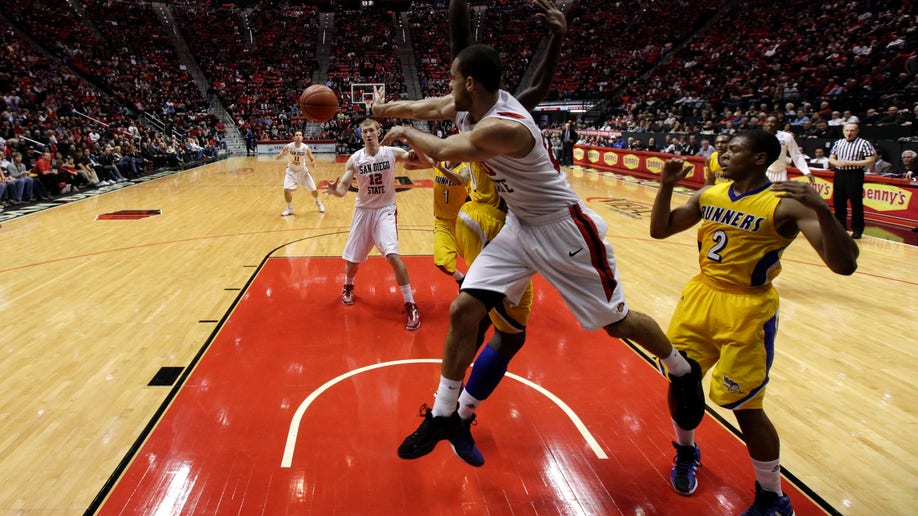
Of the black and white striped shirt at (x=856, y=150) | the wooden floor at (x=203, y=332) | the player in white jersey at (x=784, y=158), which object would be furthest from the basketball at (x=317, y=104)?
the black and white striped shirt at (x=856, y=150)

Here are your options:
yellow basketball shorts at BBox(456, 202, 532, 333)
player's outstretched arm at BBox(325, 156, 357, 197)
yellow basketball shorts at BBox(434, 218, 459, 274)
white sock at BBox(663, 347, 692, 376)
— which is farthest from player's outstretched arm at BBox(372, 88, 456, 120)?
player's outstretched arm at BBox(325, 156, 357, 197)

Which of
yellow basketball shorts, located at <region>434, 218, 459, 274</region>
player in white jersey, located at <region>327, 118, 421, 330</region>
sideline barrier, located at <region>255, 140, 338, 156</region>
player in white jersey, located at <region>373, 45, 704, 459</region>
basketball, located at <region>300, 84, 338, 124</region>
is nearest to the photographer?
player in white jersey, located at <region>373, 45, 704, 459</region>

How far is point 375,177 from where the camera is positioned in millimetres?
6074

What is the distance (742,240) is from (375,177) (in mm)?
4127

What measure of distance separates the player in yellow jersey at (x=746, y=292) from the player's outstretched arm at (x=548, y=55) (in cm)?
111

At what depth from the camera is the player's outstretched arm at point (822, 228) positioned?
7.51 feet

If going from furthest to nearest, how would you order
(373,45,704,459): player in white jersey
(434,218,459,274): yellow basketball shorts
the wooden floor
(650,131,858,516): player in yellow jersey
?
1. (434,218,459,274): yellow basketball shorts
2. the wooden floor
3. (373,45,704,459): player in white jersey
4. (650,131,858,516): player in yellow jersey

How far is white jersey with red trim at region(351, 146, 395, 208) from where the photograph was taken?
6.06 metres

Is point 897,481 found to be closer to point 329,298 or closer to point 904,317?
point 904,317

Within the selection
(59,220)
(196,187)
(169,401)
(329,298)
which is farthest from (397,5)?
(169,401)

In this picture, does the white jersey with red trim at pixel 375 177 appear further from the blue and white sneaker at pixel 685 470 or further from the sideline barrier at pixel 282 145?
the sideline barrier at pixel 282 145

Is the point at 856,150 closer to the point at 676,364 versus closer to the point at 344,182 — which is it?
the point at 344,182

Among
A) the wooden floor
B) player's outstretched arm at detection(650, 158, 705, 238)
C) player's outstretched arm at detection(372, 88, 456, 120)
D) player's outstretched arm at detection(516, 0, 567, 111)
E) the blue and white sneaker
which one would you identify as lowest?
the wooden floor

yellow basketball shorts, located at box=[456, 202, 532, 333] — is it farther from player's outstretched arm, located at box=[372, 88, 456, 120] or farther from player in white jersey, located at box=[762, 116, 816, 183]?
player in white jersey, located at box=[762, 116, 816, 183]
